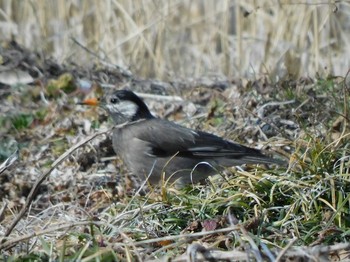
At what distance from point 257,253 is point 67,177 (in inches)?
113

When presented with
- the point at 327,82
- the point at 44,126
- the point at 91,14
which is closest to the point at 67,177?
the point at 44,126

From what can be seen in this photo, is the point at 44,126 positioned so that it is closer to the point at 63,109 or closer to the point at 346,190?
the point at 63,109

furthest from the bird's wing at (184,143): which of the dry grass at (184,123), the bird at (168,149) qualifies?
the dry grass at (184,123)

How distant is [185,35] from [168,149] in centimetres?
377

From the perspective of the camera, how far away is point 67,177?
6.37 meters

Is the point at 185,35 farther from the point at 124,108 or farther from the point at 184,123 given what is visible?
the point at 124,108

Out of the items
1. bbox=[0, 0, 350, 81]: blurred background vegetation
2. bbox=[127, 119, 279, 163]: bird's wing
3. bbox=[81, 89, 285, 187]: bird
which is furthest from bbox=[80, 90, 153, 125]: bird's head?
bbox=[0, 0, 350, 81]: blurred background vegetation

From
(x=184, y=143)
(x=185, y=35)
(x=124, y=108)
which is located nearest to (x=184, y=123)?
(x=124, y=108)

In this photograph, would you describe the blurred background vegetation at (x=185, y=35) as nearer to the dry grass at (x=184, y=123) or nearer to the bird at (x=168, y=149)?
the dry grass at (x=184, y=123)

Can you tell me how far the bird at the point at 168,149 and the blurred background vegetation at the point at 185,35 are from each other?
42.3 inches

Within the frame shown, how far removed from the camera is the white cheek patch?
262 inches

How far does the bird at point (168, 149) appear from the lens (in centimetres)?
602

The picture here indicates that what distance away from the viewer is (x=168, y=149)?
638cm

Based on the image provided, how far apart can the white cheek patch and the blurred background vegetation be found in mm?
1142
